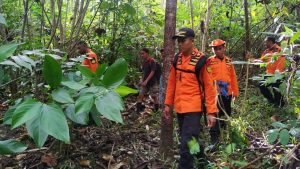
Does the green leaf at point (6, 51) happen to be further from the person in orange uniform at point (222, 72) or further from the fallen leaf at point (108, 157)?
the person in orange uniform at point (222, 72)

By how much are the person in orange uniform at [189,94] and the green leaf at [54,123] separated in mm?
2797

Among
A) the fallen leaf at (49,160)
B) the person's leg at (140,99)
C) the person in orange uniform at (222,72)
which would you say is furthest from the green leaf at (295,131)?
the person's leg at (140,99)

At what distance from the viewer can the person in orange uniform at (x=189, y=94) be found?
4008 mm

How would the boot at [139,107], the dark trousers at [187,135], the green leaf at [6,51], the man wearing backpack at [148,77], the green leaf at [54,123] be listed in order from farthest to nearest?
the man wearing backpack at [148,77]
the boot at [139,107]
the dark trousers at [187,135]
the green leaf at [6,51]
the green leaf at [54,123]

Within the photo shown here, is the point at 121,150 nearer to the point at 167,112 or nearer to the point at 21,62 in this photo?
the point at 167,112

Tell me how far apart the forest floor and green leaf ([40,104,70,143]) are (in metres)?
2.29

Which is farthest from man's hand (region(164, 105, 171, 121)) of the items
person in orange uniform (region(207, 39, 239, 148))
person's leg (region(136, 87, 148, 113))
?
person's leg (region(136, 87, 148, 113))

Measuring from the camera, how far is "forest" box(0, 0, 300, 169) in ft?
4.92

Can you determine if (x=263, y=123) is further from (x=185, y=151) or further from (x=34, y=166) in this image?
(x=34, y=166)

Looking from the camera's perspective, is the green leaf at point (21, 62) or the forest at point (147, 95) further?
the green leaf at point (21, 62)

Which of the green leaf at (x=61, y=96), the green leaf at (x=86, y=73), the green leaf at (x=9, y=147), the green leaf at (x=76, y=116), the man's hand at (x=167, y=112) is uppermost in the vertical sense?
the green leaf at (x=86, y=73)

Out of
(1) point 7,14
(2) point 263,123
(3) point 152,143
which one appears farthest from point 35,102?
(1) point 7,14

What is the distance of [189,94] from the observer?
4113 mm

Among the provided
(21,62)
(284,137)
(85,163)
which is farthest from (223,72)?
(21,62)
